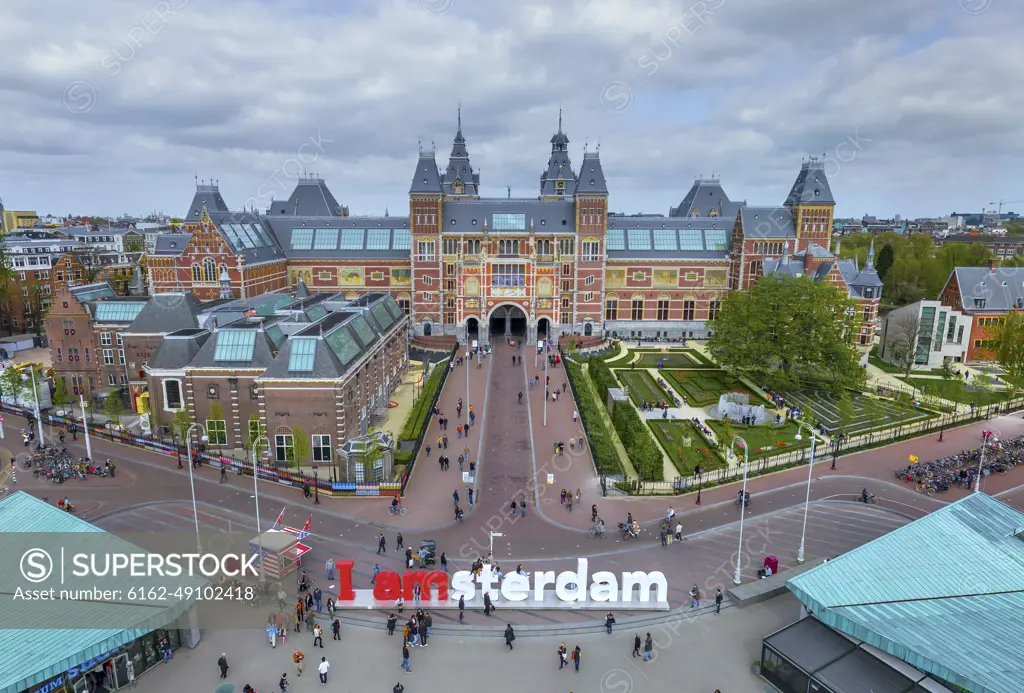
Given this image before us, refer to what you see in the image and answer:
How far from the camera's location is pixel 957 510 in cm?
3250

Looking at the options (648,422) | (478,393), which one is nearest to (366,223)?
(478,393)

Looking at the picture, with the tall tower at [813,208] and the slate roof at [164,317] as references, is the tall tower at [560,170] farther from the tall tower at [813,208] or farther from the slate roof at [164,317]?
the slate roof at [164,317]

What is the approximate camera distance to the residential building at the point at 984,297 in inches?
3039

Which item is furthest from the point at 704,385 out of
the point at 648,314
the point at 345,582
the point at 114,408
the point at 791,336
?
the point at 114,408

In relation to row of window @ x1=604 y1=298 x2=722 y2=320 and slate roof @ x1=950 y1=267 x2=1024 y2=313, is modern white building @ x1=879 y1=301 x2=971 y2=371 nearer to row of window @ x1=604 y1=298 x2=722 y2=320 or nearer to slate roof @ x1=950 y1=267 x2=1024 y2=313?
slate roof @ x1=950 y1=267 x2=1024 y2=313

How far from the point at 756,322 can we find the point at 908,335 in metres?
24.1

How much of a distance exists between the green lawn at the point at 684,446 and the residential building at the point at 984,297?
155 feet

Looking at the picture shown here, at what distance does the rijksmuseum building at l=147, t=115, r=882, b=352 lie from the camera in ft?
287

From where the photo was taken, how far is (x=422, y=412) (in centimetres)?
5656

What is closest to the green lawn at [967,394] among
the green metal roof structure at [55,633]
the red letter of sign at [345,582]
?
the red letter of sign at [345,582]

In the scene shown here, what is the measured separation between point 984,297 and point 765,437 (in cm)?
4672

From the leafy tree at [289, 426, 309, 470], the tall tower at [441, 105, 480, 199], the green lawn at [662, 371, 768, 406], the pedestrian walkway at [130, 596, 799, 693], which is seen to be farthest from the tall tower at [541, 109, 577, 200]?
the pedestrian walkway at [130, 596, 799, 693]

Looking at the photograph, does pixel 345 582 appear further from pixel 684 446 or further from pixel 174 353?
pixel 684 446

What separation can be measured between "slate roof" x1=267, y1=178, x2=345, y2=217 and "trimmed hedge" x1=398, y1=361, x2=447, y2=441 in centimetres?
4581
